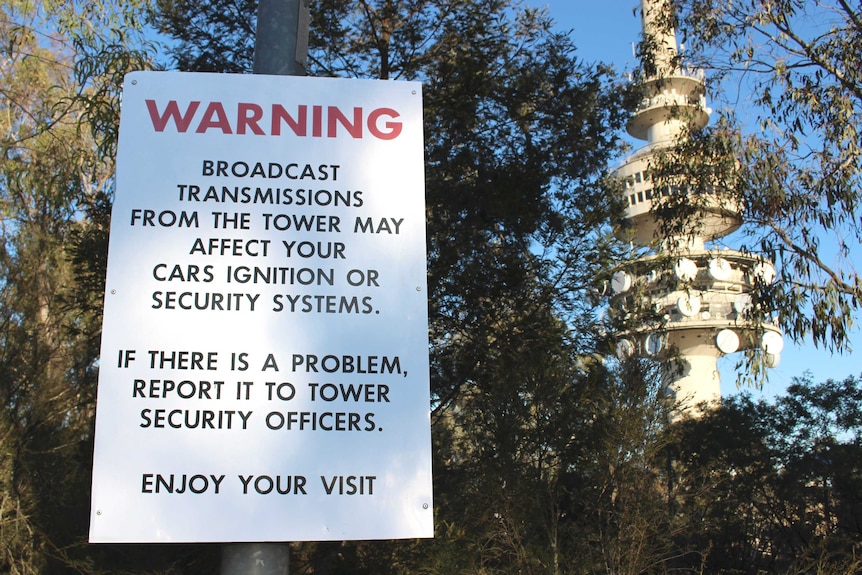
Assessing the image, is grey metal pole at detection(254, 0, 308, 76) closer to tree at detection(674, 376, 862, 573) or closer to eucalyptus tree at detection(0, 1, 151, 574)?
eucalyptus tree at detection(0, 1, 151, 574)

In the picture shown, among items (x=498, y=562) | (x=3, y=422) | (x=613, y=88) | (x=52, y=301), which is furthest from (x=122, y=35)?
(x=498, y=562)

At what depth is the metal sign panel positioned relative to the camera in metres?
1.84

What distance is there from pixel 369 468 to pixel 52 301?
9.52m

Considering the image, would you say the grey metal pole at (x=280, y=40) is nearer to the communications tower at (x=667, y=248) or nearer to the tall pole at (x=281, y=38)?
the tall pole at (x=281, y=38)

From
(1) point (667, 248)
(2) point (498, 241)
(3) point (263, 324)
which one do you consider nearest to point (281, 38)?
(3) point (263, 324)

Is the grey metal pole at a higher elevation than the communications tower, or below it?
below

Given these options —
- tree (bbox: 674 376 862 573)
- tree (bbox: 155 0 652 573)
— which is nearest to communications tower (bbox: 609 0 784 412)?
tree (bbox: 155 0 652 573)

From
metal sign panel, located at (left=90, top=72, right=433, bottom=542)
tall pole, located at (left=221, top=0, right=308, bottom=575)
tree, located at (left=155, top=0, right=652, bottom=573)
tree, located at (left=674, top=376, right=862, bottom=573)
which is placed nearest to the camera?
metal sign panel, located at (left=90, top=72, right=433, bottom=542)

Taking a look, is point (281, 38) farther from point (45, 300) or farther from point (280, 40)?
point (45, 300)

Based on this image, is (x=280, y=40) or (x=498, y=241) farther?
(x=498, y=241)

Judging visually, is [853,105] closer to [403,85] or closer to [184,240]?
[403,85]

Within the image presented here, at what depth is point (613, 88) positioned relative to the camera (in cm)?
962

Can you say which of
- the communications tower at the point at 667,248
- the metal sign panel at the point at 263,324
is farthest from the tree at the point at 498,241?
the metal sign panel at the point at 263,324

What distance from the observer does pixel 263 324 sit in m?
1.93
